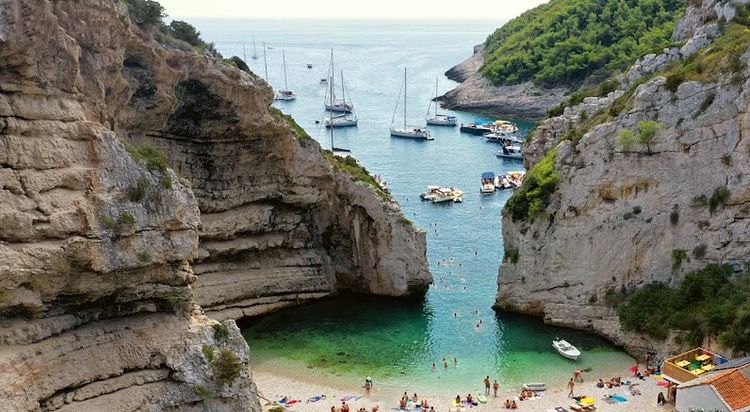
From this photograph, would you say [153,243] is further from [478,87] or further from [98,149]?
[478,87]

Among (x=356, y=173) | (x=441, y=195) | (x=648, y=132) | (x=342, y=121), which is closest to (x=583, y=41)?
(x=342, y=121)

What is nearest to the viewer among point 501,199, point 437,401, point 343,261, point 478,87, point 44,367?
point 44,367

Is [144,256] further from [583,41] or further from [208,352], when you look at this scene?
[583,41]

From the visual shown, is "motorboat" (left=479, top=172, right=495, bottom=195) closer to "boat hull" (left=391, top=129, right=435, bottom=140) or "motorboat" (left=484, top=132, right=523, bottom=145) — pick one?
"motorboat" (left=484, top=132, right=523, bottom=145)

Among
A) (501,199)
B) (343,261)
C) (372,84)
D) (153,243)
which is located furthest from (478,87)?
(153,243)

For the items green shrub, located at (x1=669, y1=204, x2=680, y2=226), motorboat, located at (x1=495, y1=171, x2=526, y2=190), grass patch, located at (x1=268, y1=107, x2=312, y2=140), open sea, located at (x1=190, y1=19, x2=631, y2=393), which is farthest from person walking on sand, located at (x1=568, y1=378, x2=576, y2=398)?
motorboat, located at (x1=495, y1=171, x2=526, y2=190)

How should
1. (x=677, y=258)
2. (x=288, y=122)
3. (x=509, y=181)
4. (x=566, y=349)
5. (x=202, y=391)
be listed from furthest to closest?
(x=509, y=181), (x=288, y=122), (x=566, y=349), (x=677, y=258), (x=202, y=391)
